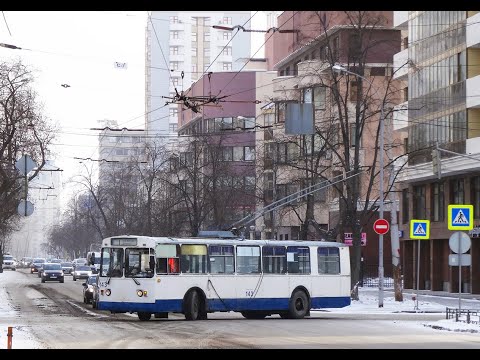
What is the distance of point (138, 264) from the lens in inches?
1323

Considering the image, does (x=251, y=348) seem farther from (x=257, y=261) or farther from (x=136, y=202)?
(x=136, y=202)

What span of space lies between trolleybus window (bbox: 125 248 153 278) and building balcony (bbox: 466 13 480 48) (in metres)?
25.0

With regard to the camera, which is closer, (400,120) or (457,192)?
(457,192)

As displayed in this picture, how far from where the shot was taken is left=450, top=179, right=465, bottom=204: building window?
2270 inches

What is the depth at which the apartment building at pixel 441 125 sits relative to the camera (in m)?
53.8

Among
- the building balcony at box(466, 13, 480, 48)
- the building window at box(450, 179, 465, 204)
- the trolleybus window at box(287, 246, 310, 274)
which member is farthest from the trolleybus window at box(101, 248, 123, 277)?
the building window at box(450, 179, 465, 204)

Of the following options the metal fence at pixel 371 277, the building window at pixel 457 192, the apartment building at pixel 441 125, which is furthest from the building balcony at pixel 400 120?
the metal fence at pixel 371 277

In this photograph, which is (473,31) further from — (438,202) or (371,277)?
(371,277)

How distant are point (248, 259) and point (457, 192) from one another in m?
24.9

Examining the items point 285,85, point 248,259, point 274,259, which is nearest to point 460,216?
point 274,259

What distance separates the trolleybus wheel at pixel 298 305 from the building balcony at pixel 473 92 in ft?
64.0

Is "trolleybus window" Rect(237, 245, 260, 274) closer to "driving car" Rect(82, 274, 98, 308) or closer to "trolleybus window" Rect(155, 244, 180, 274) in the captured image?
"trolleybus window" Rect(155, 244, 180, 274)

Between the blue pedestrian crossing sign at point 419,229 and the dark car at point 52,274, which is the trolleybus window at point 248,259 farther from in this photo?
the dark car at point 52,274
